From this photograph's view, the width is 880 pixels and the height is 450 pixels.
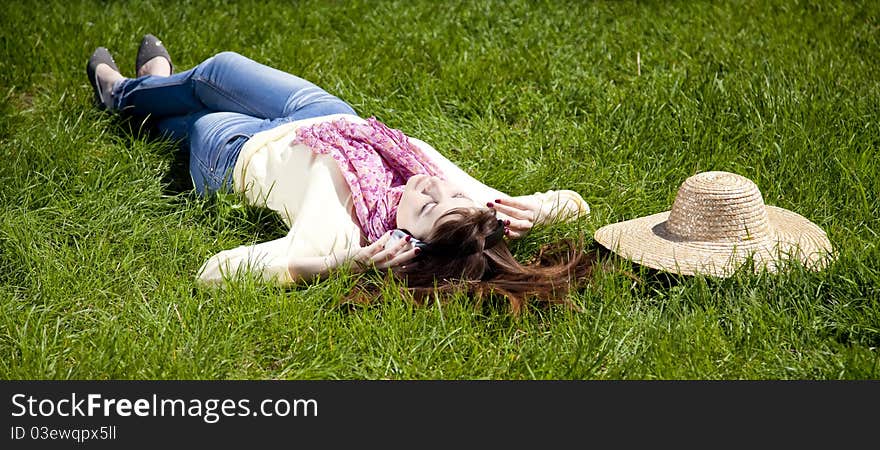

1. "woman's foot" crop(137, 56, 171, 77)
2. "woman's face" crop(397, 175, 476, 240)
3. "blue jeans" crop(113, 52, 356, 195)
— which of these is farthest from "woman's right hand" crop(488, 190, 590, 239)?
"woman's foot" crop(137, 56, 171, 77)

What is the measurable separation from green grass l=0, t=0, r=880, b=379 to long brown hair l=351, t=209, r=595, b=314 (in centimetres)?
9

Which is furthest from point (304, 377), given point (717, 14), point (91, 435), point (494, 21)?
point (717, 14)

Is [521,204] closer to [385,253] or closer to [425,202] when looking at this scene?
[425,202]

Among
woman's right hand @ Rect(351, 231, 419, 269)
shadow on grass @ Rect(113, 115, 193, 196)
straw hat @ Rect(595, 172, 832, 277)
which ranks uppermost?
straw hat @ Rect(595, 172, 832, 277)

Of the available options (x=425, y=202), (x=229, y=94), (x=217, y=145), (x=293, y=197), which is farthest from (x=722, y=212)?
(x=229, y=94)

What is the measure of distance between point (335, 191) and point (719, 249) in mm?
1639

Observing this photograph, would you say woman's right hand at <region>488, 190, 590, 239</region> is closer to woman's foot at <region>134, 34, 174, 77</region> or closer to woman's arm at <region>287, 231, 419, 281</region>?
woman's arm at <region>287, 231, 419, 281</region>

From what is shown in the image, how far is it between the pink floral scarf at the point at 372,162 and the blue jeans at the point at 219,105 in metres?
0.41

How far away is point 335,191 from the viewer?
4266 millimetres

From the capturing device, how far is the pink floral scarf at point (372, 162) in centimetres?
418

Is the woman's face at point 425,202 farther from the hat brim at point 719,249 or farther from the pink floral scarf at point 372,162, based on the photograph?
the hat brim at point 719,249

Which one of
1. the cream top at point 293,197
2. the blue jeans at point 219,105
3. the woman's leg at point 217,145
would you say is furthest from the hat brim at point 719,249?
the woman's leg at point 217,145

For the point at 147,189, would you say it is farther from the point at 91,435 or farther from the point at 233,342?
the point at 91,435

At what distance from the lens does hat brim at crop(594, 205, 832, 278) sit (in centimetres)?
384
